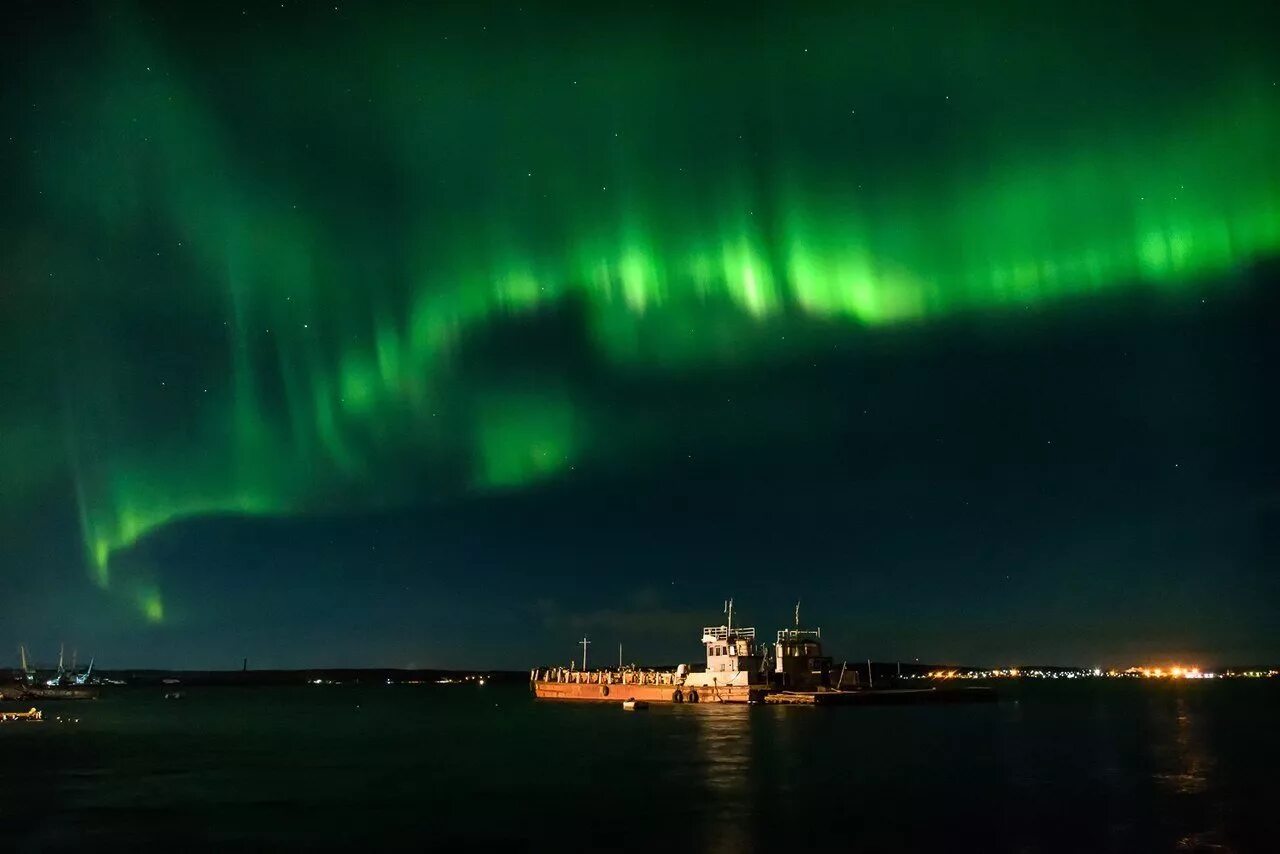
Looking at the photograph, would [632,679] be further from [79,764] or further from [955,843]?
[955,843]

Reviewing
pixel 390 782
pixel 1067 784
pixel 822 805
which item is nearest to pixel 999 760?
pixel 1067 784

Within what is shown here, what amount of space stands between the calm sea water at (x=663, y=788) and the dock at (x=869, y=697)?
66.1ft

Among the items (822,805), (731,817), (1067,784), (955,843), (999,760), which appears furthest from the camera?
(999,760)

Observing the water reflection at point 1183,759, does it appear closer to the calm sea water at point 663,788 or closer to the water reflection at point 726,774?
the calm sea water at point 663,788

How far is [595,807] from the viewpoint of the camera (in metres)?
44.9

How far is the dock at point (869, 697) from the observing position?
380ft

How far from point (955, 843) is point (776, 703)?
8481 centimetres

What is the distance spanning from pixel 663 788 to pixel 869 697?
251 ft

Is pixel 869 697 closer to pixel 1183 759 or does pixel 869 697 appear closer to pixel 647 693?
pixel 647 693

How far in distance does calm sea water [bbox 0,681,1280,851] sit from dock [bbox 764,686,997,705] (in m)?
20.2

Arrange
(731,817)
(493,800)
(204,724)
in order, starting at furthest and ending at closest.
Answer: (204,724) < (493,800) < (731,817)

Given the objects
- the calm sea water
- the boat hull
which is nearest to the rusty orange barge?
the boat hull

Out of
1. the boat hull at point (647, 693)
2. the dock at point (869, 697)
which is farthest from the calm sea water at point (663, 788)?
the boat hull at point (647, 693)

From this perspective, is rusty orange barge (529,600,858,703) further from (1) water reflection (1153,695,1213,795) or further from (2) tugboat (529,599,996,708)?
(1) water reflection (1153,695,1213,795)
